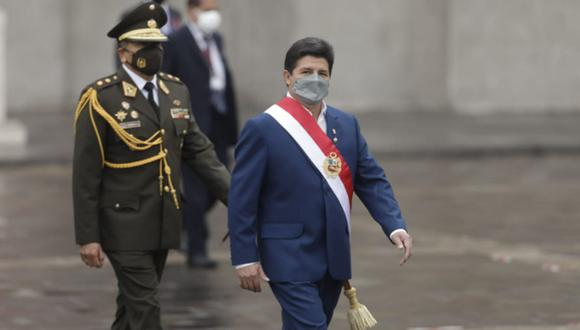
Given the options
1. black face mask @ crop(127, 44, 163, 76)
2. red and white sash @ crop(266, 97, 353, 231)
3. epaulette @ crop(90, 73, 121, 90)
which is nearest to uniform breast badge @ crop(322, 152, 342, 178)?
red and white sash @ crop(266, 97, 353, 231)

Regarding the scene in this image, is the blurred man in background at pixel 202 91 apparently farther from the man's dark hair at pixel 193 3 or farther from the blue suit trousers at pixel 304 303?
the blue suit trousers at pixel 304 303

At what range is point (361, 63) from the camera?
27.0 meters

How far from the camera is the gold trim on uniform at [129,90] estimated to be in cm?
751

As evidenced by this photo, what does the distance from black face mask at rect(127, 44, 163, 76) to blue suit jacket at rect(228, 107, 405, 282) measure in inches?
40.6

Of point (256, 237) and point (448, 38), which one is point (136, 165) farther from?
point (448, 38)

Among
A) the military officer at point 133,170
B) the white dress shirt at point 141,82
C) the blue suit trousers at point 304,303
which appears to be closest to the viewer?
the blue suit trousers at point 304,303

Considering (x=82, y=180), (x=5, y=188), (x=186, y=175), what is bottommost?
(x=5, y=188)

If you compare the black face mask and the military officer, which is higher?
the black face mask

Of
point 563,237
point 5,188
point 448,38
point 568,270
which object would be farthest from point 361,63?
point 568,270

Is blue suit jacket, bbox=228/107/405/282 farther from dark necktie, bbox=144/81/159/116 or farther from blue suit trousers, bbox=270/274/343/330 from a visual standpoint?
dark necktie, bbox=144/81/159/116

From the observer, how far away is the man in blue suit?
256 inches

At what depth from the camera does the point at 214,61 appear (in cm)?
1208

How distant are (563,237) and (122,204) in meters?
6.37

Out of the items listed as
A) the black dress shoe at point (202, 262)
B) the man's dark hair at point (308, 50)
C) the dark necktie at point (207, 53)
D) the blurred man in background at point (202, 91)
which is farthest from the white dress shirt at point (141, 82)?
the dark necktie at point (207, 53)
